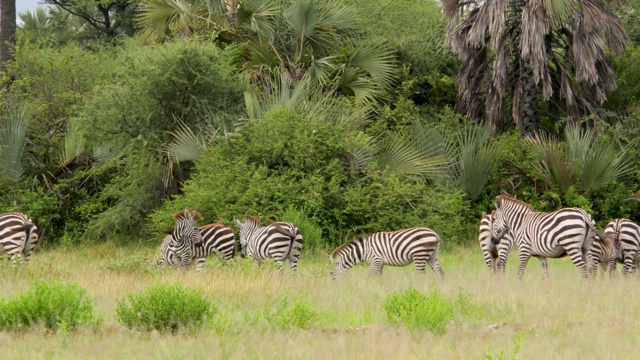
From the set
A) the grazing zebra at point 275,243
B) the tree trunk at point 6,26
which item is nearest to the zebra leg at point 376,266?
the grazing zebra at point 275,243

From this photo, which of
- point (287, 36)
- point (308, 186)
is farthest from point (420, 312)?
point (287, 36)

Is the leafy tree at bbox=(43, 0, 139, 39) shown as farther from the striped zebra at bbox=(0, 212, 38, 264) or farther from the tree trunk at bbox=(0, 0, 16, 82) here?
the striped zebra at bbox=(0, 212, 38, 264)

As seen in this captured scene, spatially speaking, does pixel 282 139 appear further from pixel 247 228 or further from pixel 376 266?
pixel 376 266

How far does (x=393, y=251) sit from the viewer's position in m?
15.7

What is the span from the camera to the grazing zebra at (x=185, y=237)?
1642 cm

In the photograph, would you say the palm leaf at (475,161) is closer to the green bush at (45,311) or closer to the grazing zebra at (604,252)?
the grazing zebra at (604,252)

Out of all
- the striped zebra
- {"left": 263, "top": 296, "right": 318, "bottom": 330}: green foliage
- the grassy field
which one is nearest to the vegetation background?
the striped zebra

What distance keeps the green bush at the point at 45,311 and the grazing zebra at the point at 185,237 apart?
6045 mm

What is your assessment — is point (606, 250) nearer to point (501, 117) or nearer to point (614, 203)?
point (614, 203)

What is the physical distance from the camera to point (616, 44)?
25.1 meters

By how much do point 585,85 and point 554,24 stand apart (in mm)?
2394

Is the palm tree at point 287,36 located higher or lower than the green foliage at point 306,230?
higher

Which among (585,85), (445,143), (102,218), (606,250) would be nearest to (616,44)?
(585,85)

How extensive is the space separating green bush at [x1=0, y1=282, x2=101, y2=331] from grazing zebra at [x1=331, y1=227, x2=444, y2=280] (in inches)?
236
